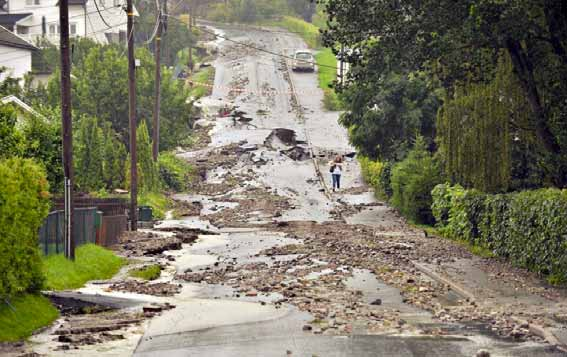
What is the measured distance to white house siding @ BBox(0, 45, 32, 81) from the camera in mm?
66375

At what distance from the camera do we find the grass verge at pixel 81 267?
26.3 meters

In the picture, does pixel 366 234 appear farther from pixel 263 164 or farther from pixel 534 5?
pixel 263 164

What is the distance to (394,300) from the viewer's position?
23.8m

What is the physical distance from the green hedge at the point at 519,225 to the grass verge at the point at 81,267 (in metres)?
11.1

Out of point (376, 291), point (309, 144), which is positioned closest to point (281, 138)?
point (309, 144)

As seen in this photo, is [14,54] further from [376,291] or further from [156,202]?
[376,291]

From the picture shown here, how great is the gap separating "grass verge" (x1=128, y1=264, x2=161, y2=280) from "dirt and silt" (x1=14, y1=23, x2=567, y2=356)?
38cm

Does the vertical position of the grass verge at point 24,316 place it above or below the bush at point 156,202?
below

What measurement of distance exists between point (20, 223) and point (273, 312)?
5311mm

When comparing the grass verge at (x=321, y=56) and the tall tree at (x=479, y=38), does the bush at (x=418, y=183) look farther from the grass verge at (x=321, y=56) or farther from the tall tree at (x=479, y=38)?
the grass verge at (x=321, y=56)

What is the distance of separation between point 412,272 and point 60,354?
44.3ft

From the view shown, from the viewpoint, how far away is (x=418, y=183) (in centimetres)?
4831

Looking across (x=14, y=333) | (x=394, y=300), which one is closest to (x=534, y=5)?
(x=394, y=300)

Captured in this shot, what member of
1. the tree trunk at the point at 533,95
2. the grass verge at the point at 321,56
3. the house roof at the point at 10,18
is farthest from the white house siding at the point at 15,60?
the tree trunk at the point at 533,95
